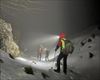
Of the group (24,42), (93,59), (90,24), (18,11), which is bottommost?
(24,42)

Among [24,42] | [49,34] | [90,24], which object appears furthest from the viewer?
[24,42]

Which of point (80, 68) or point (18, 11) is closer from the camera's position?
point (80, 68)

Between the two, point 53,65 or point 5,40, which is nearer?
point 53,65

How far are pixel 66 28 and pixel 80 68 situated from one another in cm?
2429

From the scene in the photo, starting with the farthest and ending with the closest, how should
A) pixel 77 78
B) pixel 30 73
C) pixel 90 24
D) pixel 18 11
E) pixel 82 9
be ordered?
pixel 18 11, pixel 82 9, pixel 90 24, pixel 77 78, pixel 30 73

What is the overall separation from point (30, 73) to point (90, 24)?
27.3 m

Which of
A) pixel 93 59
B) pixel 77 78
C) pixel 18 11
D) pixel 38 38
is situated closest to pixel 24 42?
pixel 38 38

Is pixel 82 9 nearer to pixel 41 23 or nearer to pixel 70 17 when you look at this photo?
pixel 70 17

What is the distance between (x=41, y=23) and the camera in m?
52.0

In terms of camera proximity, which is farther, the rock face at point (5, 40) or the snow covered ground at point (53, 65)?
the rock face at point (5, 40)

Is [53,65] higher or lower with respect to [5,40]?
lower

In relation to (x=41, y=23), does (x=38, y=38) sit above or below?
below

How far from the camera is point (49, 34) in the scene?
4825cm

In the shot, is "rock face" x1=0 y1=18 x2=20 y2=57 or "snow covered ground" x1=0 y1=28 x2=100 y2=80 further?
"rock face" x1=0 y1=18 x2=20 y2=57
